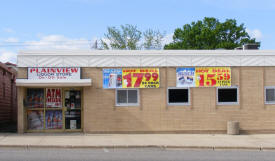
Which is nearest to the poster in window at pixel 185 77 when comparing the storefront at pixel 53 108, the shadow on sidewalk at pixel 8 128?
the storefront at pixel 53 108

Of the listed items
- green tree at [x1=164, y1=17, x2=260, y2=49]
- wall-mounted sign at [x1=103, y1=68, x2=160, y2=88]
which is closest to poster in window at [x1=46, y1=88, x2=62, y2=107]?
wall-mounted sign at [x1=103, y1=68, x2=160, y2=88]

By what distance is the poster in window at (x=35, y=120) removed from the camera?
18000 millimetres

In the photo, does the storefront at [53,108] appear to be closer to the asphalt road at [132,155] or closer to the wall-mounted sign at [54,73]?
the wall-mounted sign at [54,73]

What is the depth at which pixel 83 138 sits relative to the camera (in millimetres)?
16047

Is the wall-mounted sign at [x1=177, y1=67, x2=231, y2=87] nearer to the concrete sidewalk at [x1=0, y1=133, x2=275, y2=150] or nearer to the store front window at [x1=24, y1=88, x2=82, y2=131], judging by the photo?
the concrete sidewalk at [x1=0, y1=133, x2=275, y2=150]

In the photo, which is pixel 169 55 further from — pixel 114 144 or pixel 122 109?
pixel 114 144

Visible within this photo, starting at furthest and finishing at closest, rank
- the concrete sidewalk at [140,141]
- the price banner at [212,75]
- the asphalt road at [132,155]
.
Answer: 1. the price banner at [212,75]
2. the concrete sidewalk at [140,141]
3. the asphalt road at [132,155]

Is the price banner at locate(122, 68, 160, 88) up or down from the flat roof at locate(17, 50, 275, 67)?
down

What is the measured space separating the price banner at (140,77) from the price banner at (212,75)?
2.05m

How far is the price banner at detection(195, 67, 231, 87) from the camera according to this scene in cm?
1838

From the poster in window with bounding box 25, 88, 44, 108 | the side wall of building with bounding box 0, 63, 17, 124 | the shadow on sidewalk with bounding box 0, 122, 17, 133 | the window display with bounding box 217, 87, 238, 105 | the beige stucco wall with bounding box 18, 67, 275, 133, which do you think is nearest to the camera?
the beige stucco wall with bounding box 18, 67, 275, 133

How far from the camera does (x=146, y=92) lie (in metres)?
18.1

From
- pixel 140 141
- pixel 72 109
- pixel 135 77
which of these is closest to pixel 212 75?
pixel 135 77

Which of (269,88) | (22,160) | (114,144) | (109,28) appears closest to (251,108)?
(269,88)
